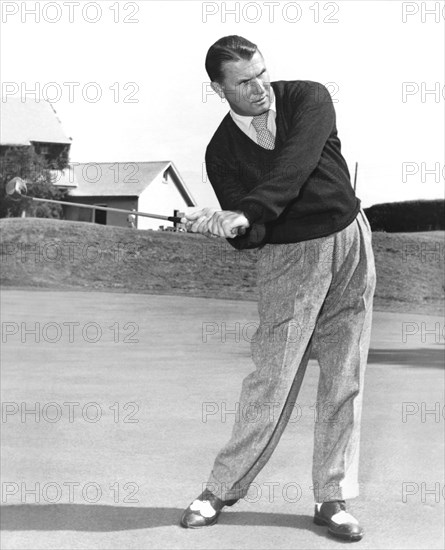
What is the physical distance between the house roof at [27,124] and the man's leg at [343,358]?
36.0m

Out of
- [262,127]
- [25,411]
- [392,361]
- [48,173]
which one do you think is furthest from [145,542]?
[48,173]

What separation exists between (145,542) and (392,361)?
13.1 meters

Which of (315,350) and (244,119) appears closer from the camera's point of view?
(244,119)

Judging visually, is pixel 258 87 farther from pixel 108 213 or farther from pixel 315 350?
pixel 108 213

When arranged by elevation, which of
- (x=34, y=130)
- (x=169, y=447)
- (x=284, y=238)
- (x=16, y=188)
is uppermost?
(x=34, y=130)

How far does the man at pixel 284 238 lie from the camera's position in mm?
2877

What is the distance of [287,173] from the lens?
2.89m

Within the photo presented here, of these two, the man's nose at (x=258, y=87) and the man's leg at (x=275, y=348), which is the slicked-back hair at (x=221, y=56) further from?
the man's leg at (x=275, y=348)

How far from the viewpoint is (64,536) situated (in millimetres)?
4680

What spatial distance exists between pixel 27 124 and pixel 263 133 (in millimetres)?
39788

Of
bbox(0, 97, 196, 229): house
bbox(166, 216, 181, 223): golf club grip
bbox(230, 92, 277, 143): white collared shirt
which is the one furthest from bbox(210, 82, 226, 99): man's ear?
bbox(0, 97, 196, 229): house

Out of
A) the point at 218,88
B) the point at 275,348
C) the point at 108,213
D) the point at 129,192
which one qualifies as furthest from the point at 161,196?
the point at 218,88

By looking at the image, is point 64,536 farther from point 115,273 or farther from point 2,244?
point 2,244

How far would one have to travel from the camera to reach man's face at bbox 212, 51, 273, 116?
8.93 feet
